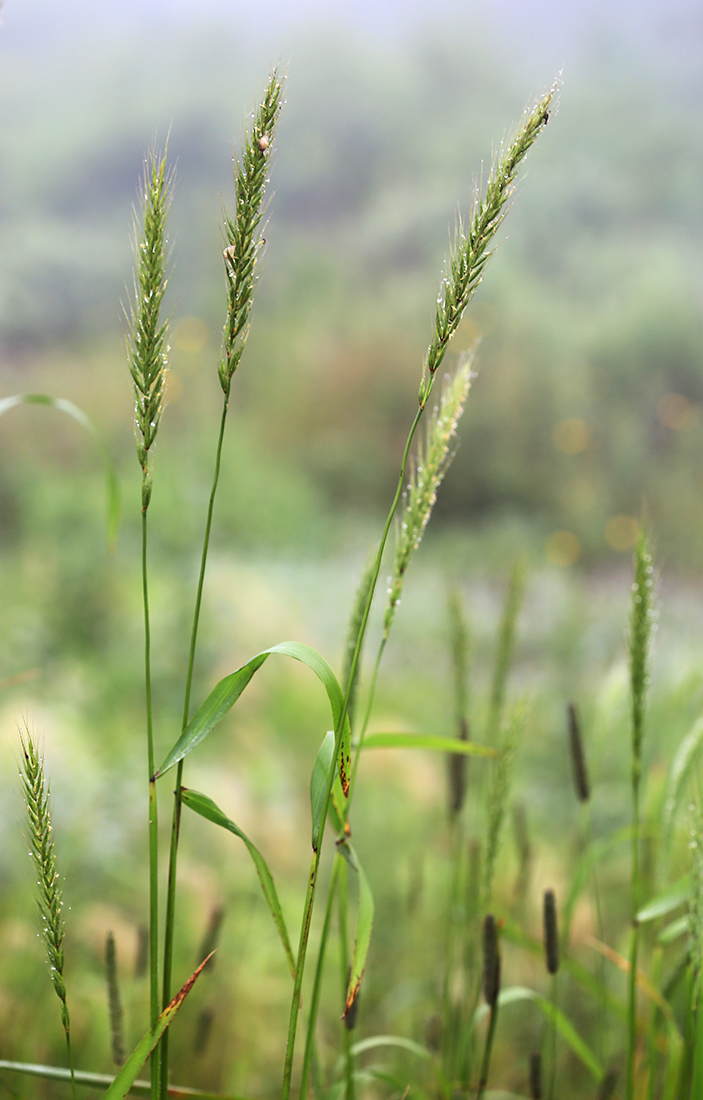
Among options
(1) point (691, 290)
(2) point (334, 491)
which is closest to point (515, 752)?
(2) point (334, 491)

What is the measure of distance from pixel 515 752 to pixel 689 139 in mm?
1798

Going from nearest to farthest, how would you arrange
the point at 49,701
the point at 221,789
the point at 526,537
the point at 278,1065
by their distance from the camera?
the point at 278,1065 → the point at 221,789 → the point at 49,701 → the point at 526,537

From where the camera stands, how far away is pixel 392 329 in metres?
1.65

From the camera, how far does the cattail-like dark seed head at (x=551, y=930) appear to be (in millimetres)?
330

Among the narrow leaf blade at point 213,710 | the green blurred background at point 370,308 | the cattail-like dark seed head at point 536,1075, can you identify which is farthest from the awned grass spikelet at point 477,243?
the green blurred background at point 370,308

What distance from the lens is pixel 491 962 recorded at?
31cm

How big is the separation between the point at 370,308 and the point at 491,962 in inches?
60.8

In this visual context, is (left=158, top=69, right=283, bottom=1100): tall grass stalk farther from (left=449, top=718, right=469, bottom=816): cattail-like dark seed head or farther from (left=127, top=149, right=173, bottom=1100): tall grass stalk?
(left=449, top=718, right=469, bottom=816): cattail-like dark seed head

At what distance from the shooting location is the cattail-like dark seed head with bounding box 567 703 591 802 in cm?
41

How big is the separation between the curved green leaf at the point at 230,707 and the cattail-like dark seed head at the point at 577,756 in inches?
8.1

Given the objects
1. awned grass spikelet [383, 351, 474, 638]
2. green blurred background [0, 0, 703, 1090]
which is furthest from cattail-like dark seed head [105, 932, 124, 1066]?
green blurred background [0, 0, 703, 1090]

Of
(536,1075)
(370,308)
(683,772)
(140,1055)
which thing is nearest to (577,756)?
(683,772)

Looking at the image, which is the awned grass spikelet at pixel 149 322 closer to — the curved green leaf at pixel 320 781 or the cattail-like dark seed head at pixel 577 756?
the curved green leaf at pixel 320 781

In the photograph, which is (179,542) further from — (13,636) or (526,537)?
(526,537)
